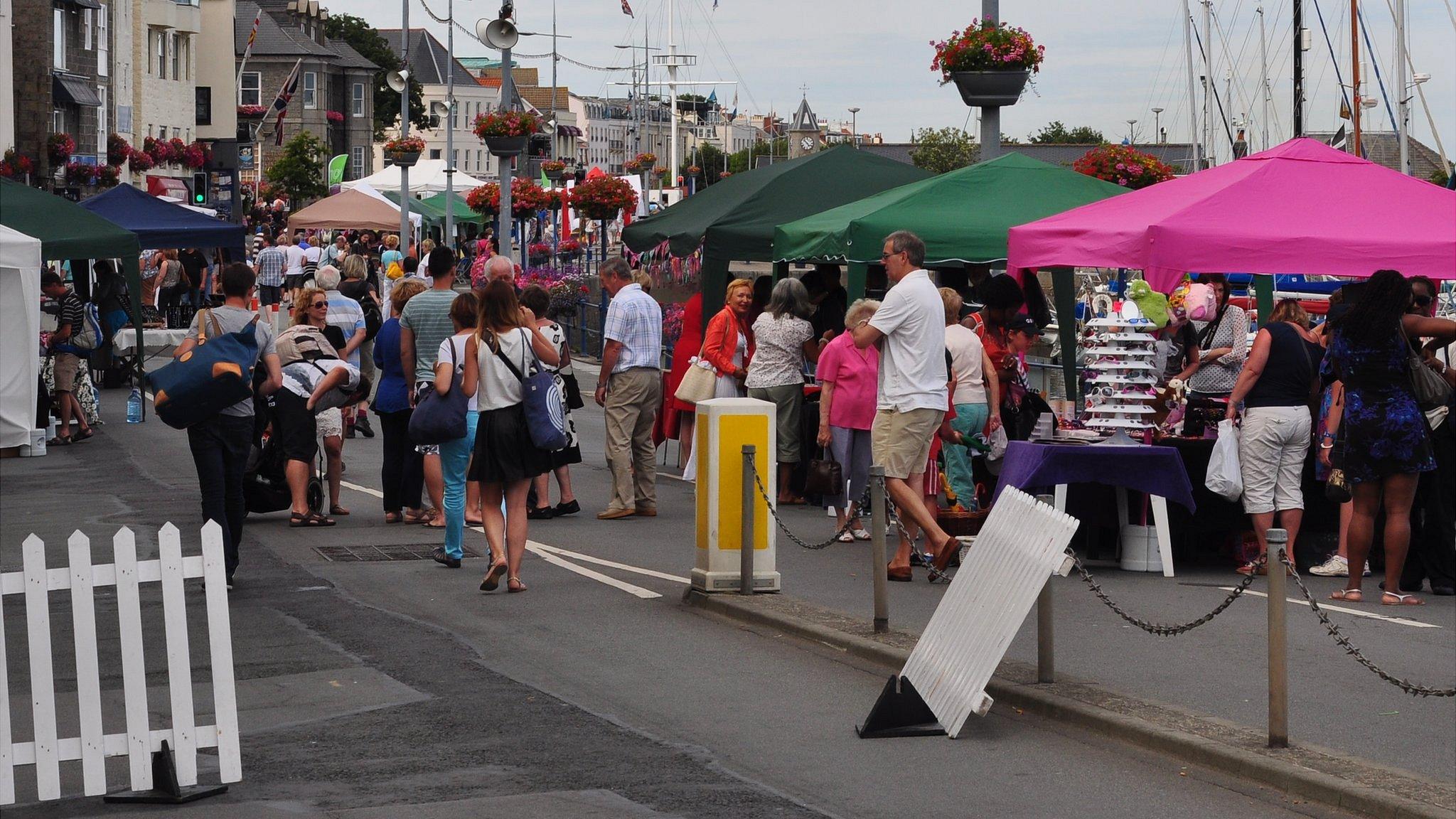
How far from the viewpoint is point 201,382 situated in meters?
10.3

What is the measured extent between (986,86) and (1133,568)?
586 centimetres

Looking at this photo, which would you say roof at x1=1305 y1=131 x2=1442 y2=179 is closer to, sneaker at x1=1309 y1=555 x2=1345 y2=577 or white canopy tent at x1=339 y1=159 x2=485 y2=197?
white canopy tent at x1=339 y1=159 x2=485 y2=197

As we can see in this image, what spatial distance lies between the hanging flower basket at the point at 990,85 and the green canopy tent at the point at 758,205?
6.04 ft

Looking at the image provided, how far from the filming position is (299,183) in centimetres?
7681

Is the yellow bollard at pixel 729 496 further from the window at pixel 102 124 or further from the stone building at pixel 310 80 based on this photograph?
the stone building at pixel 310 80

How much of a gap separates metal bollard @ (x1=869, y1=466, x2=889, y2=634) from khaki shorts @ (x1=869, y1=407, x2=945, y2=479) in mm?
1456

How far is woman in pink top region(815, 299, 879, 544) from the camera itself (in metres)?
12.9

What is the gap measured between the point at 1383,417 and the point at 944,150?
128 meters

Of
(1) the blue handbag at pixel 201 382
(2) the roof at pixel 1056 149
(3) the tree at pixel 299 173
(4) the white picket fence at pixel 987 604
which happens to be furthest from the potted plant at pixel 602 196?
(2) the roof at pixel 1056 149

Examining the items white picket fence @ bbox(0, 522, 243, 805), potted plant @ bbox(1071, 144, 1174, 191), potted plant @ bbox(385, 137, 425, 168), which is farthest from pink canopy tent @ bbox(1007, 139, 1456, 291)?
potted plant @ bbox(385, 137, 425, 168)

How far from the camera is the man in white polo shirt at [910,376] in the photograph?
1081 centimetres

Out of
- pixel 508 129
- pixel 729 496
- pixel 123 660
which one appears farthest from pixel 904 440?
pixel 508 129

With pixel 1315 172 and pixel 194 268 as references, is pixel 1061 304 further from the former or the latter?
pixel 194 268

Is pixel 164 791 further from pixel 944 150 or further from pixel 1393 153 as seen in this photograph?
pixel 944 150
